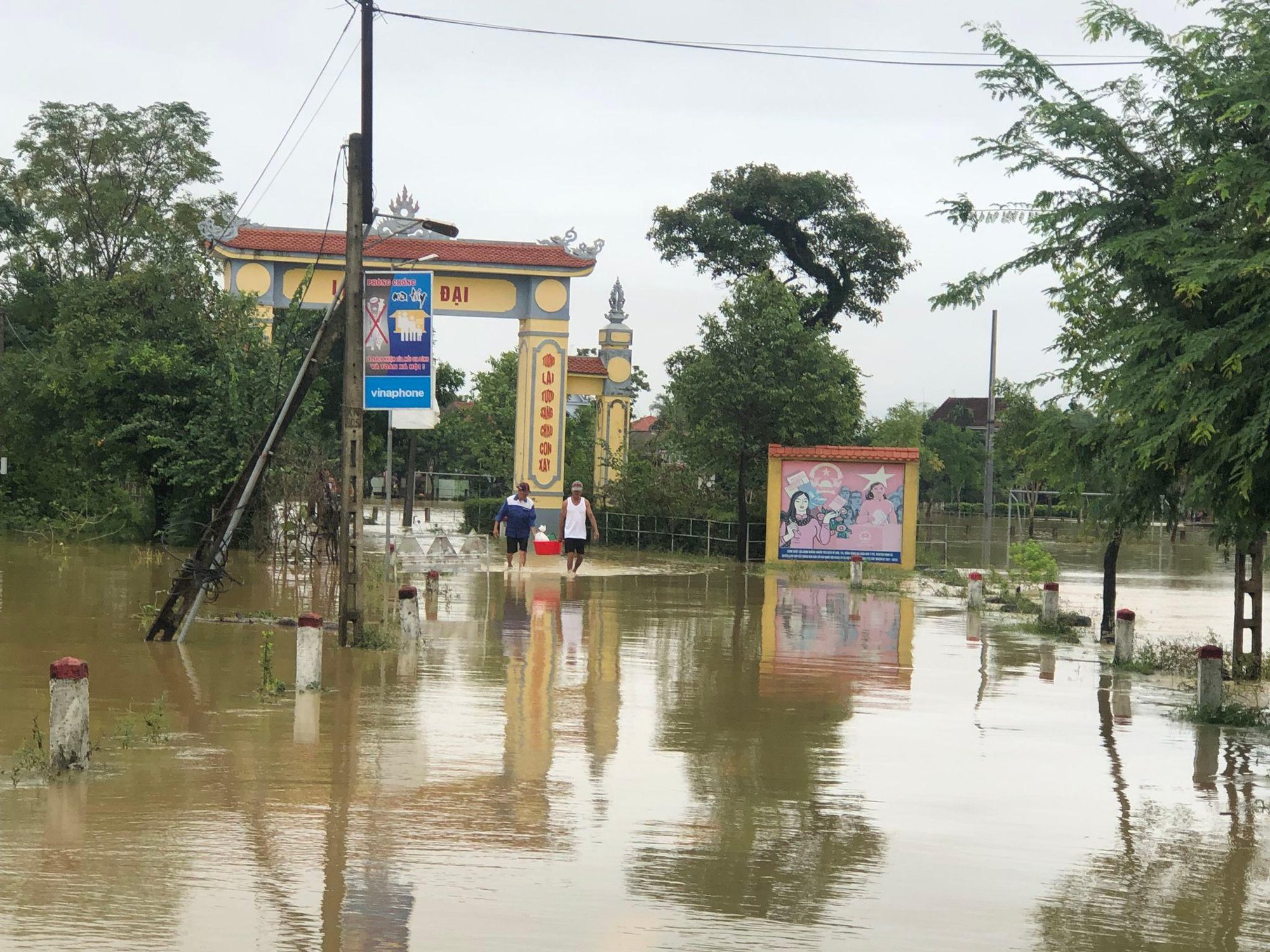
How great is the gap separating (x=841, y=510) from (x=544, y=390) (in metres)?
6.94

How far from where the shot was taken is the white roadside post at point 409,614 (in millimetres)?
15695

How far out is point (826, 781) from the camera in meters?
9.59

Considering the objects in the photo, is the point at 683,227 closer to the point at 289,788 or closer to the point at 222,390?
the point at 222,390

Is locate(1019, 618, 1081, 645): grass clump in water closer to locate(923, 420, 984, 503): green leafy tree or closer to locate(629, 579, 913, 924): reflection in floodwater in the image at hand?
locate(629, 579, 913, 924): reflection in floodwater

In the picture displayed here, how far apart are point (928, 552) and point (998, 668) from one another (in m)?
18.8

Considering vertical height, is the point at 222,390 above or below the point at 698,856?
above

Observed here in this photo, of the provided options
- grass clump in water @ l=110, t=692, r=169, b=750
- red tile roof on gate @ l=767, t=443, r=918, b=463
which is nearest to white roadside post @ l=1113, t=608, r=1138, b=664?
grass clump in water @ l=110, t=692, r=169, b=750

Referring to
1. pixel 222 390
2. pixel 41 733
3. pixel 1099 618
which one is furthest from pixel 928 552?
pixel 41 733

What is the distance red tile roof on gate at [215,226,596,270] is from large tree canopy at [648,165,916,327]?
78.1 ft

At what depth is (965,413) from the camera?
307 ft

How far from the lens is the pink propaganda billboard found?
29.8 metres

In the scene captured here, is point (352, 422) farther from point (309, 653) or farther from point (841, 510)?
point (841, 510)

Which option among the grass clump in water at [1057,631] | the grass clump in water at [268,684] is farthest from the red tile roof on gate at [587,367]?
the grass clump in water at [268,684]

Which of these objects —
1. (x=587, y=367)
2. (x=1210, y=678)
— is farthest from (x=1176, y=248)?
(x=587, y=367)
